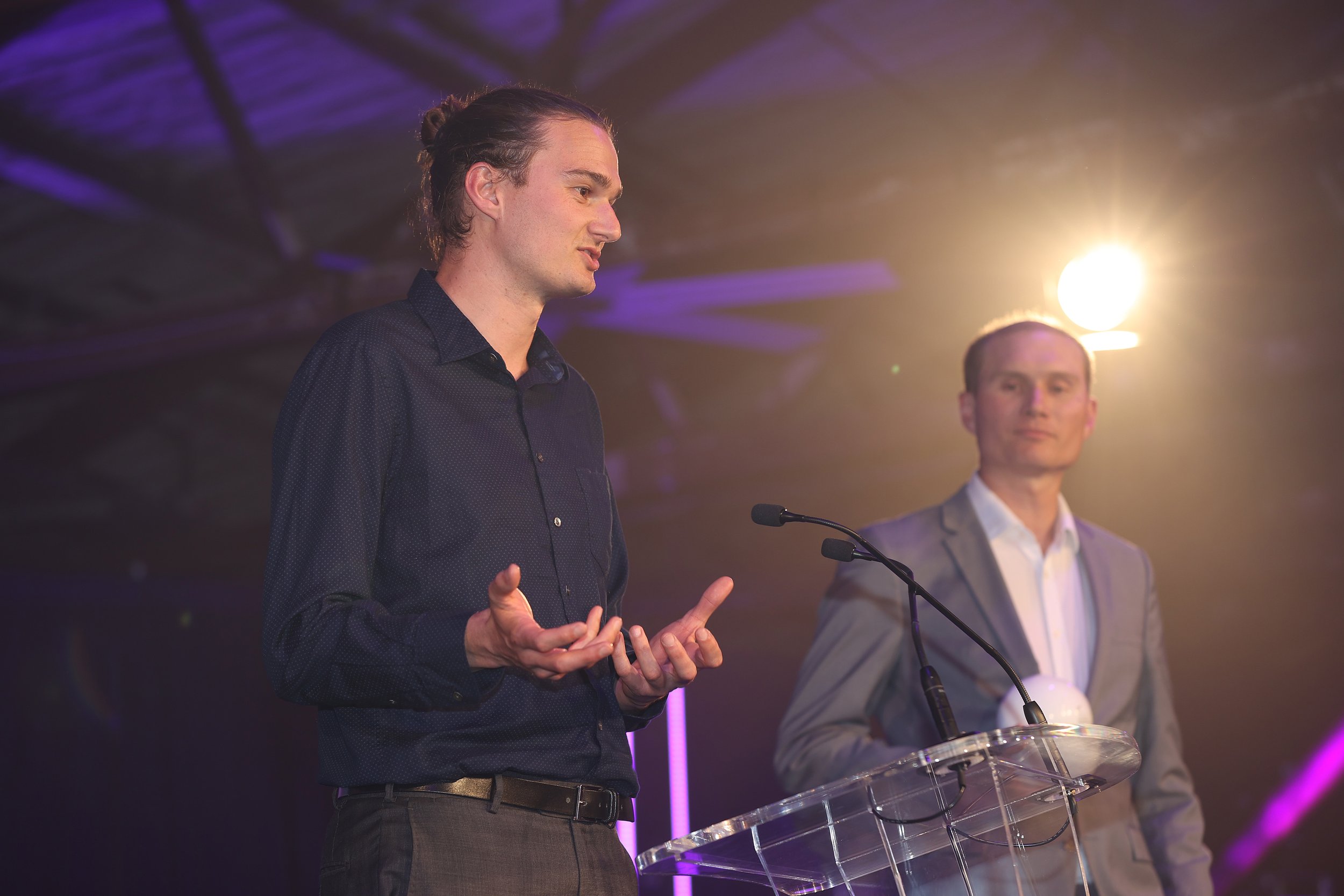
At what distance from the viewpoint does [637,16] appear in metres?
5.18

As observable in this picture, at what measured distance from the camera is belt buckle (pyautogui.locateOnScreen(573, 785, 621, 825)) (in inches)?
71.0

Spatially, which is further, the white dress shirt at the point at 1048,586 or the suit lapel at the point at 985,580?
the white dress shirt at the point at 1048,586

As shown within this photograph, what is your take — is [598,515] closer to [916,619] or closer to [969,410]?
[916,619]

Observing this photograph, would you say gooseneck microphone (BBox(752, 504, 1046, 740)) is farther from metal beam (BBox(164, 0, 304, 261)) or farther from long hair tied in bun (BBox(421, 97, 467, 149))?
metal beam (BBox(164, 0, 304, 261))

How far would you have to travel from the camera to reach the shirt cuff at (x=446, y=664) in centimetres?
157

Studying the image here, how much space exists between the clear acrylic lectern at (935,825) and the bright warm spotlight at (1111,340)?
12.1ft

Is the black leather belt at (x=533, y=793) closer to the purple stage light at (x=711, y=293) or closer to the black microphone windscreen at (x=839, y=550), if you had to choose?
the black microphone windscreen at (x=839, y=550)

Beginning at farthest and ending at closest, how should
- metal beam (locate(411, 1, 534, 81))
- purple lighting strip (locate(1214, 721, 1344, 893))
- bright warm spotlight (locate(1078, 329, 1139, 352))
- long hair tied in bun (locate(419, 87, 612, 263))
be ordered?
purple lighting strip (locate(1214, 721, 1344, 893))
bright warm spotlight (locate(1078, 329, 1139, 352))
metal beam (locate(411, 1, 534, 81))
long hair tied in bun (locate(419, 87, 612, 263))

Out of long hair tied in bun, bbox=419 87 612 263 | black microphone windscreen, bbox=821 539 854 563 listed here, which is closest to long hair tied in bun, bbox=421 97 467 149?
long hair tied in bun, bbox=419 87 612 263

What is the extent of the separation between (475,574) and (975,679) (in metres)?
1.71

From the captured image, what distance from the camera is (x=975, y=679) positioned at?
3055mm

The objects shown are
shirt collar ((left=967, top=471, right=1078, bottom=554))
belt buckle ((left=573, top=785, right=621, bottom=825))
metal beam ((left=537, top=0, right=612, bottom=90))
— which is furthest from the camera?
metal beam ((left=537, top=0, right=612, bottom=90))

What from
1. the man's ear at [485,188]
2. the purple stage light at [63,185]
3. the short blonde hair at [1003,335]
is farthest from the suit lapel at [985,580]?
the purple stage light at [63,185]

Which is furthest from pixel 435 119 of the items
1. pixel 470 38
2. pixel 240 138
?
pixel 240 138
